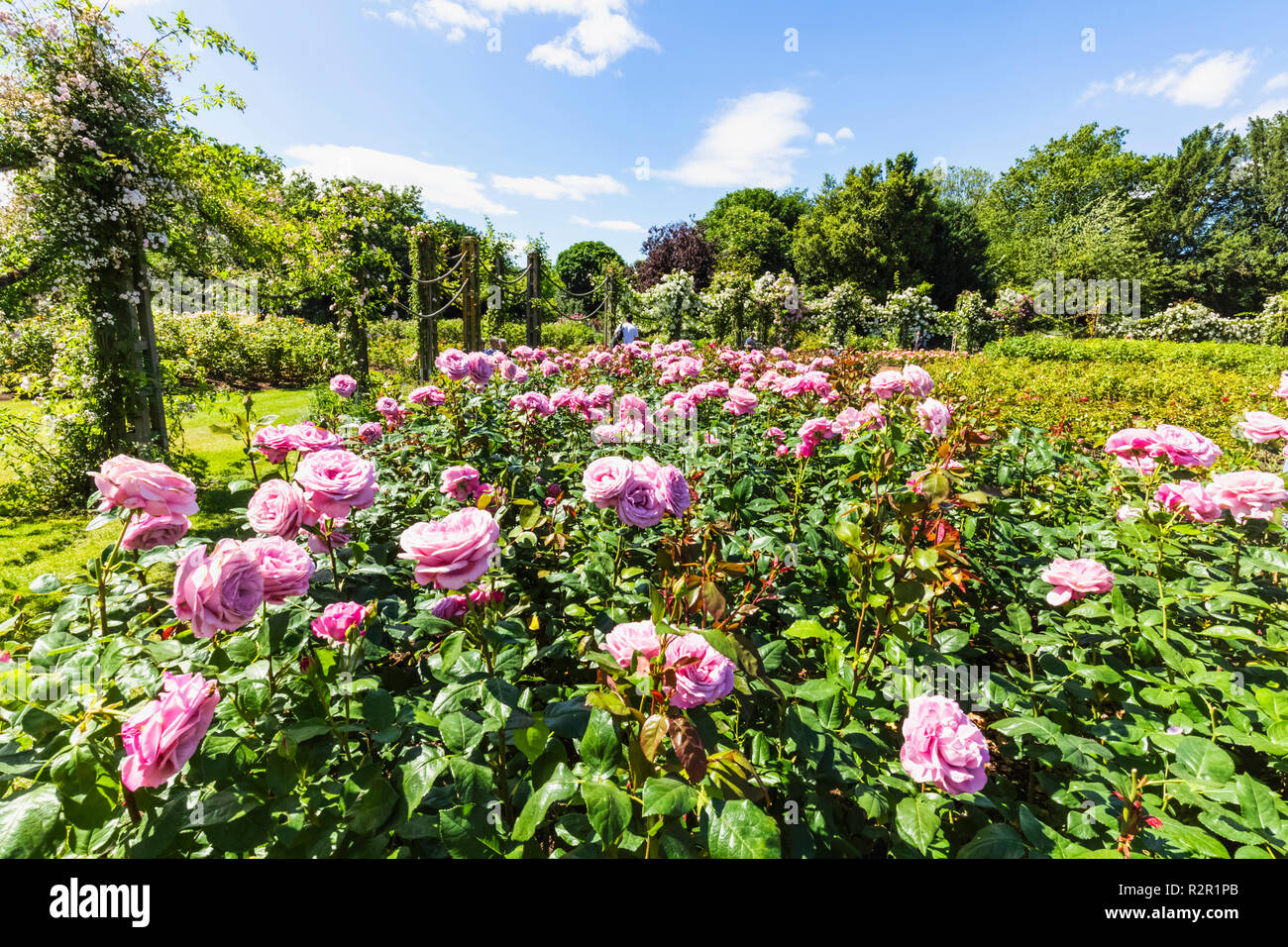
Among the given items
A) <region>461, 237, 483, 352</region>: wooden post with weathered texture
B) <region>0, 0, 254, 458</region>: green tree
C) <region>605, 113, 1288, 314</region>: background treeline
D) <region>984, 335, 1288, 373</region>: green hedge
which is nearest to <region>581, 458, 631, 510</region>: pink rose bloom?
<region>0, 0, 254, 458</region>: green tree

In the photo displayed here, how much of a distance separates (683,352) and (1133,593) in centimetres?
348

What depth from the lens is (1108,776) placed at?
1.21 meters

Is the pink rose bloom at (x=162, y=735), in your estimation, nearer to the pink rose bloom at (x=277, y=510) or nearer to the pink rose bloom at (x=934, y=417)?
the pink rose bloom at (x=277, y=510)

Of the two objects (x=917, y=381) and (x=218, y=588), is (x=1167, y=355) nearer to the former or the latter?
(x=917, y=381)

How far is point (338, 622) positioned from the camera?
3.43 feet

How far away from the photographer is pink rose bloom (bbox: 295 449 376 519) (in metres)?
1.04

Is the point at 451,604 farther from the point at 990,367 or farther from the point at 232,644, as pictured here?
the point at 990,367

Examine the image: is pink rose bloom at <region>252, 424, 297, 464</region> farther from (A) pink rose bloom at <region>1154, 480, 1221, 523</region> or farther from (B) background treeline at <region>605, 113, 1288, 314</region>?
(B) background treeline at <region>605, 113, 1288, 314</region>

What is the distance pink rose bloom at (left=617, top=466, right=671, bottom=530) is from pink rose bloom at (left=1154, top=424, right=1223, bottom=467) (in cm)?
174

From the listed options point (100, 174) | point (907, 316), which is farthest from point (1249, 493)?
point (907, 316)

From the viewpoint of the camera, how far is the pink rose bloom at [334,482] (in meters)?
1.04

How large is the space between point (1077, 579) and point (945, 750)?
904 mm

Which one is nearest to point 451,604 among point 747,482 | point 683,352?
point 747,482

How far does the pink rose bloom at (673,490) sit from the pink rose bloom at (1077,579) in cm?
118
